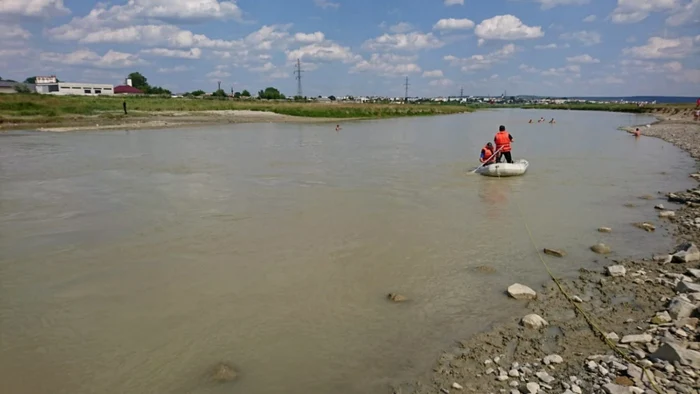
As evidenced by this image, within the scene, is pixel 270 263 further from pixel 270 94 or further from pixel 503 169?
pixel 270 94

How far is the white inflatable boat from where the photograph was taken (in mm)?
20578

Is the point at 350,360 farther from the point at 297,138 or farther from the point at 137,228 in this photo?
the point at 297,138

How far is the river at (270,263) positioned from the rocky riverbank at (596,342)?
47 cm

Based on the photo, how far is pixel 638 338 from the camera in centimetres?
638

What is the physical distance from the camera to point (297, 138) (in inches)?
1614

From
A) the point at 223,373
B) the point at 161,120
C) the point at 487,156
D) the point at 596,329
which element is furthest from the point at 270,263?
the point at 161,120

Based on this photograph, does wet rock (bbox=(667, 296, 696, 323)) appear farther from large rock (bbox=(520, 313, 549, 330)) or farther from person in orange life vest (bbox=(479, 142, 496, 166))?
person in orange life vest (bbox=(479, 142, 496, 166))

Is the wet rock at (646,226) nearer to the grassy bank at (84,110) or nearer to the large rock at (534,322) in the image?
the large rock at (534,322)

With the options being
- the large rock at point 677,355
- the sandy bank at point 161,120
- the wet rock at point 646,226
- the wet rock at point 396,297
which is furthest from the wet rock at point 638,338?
the sandy bank at point 161,120

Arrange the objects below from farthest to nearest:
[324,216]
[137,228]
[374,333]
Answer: [324,216] → [137,228] → [374,333]

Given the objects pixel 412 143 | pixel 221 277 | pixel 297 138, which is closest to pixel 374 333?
pixel 221 277

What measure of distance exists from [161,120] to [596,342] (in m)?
55.1

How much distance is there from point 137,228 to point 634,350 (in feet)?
37.8

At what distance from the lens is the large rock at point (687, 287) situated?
762 cm
